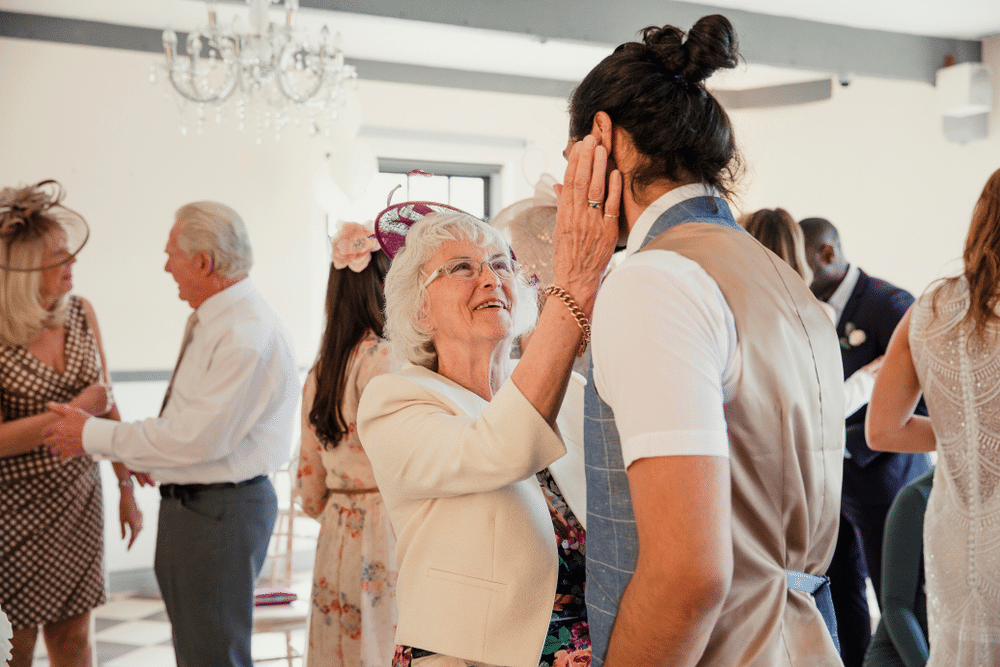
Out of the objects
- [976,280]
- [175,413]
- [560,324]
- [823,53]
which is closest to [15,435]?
[175,413]

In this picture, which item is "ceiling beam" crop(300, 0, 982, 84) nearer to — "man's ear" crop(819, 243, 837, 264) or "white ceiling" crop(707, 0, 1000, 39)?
"white ceiling" crop(707, 0, 1000, 39)

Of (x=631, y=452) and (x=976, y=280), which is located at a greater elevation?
(x=976, y=280)

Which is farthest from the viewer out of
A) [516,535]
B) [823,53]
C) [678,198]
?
[823,53]

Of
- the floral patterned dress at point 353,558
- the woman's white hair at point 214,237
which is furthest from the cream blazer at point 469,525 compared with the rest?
the woman's white hair at point 214,237

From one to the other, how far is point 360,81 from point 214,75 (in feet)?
3.41

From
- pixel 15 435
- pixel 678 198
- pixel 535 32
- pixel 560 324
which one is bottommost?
pixel 15 435

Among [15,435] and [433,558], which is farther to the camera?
[15,435]

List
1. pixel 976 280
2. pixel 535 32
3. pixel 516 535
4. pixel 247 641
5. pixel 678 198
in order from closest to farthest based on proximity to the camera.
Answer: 1. pixel 678 198
2. pixel 516 535
3. pixel 976 280
4. pixel 247 641
5. pixel 535 32

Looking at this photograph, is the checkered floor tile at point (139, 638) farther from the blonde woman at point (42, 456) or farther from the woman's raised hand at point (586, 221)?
the woman's raised hand at point (586, 221)

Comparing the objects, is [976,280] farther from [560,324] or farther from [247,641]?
[247,641]

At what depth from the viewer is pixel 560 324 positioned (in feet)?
4.07

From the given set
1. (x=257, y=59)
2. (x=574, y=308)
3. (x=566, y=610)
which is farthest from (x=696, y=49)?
(x=257, y=59)

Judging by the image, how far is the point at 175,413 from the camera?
2.83 metres

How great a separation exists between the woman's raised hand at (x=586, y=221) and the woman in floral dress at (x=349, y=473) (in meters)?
1.43
